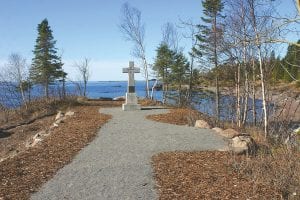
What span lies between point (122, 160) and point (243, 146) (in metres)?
3.32

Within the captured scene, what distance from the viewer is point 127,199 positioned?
757 centimetres

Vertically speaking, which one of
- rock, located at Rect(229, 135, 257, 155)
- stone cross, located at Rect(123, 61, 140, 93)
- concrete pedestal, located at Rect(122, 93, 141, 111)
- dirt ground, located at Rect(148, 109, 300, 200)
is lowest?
dirt ground, located at Rect(148, 109, 300, 200)

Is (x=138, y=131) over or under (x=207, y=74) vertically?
under

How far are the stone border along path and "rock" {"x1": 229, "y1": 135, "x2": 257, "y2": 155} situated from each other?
1.96 ft

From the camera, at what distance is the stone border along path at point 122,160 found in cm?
798

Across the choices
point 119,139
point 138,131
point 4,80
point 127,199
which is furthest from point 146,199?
point 4,80

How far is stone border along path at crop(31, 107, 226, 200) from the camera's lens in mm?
7977

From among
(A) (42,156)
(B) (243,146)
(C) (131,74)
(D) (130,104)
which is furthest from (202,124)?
(C) (131,74)

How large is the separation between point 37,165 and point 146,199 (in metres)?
3.65

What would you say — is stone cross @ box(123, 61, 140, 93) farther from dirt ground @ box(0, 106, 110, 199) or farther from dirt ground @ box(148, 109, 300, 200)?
dirt ground @ box(148, 109, 300, 200)

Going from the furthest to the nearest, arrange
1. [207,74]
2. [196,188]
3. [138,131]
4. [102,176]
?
[207,74], [138,131], [102,176], [196,188]

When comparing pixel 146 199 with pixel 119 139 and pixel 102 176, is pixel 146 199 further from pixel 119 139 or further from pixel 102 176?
pixel 119 139

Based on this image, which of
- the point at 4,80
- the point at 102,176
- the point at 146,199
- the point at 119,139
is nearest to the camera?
the point at 146,199

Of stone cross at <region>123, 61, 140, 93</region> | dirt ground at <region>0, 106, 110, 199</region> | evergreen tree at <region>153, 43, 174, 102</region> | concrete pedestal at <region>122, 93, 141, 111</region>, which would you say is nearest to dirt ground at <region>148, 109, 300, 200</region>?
dirt ground at <region>0, 106, 110, 199</region>
